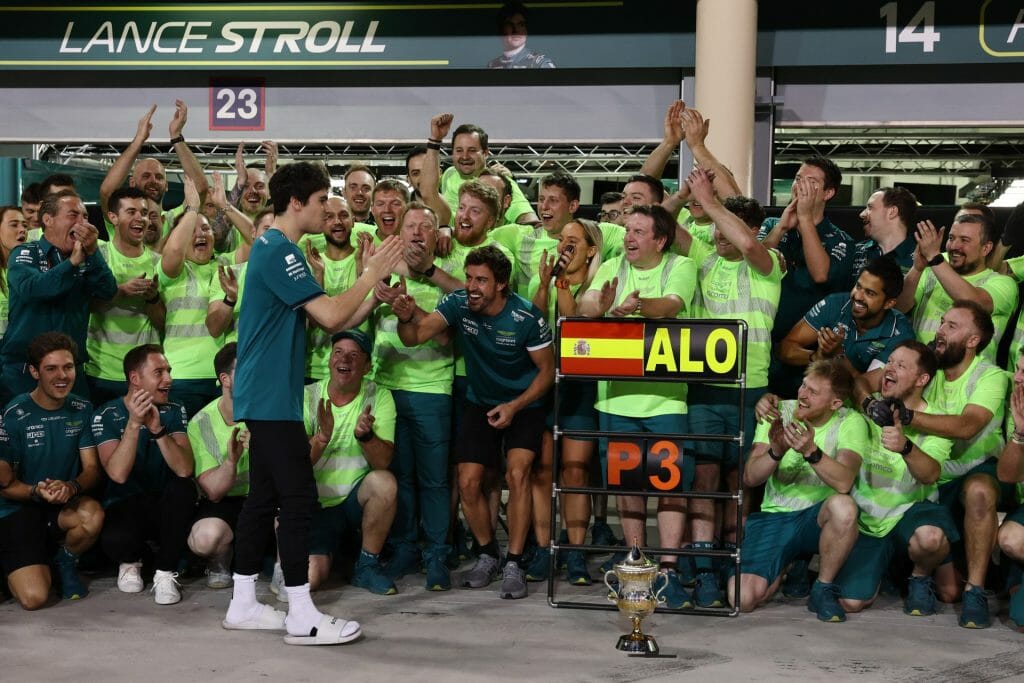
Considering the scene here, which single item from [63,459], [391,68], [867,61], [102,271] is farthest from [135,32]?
[867,61]

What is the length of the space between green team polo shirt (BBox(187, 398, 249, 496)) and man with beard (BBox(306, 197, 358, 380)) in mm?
631

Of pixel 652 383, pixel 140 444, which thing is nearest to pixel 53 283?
pixel 140 444

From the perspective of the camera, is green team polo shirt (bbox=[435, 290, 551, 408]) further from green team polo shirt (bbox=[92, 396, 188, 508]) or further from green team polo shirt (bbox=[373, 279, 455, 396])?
green team polo shirt (bbox=[92, 396, 188, 508])

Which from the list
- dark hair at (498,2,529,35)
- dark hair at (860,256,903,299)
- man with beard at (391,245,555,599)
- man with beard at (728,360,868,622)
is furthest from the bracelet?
dark hair at (498,2,529,35)

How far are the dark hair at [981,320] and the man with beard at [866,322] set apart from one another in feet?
0.98

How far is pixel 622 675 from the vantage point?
4887 millimetres

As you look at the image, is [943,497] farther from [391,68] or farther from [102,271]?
[391,68]

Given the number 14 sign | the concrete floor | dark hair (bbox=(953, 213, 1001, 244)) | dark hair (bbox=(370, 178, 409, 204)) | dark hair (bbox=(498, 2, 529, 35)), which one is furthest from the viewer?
the number 14 sign

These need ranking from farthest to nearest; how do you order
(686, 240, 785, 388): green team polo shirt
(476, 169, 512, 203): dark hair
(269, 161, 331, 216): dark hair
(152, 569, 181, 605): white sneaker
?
1. (476, 169, 512, 203): dark hair
2. (686, 240, 785, 388): green team polo shirt
3. (152, 569, 181, 605): white sneaker
4. (269, 161, 331, 216): dark hair

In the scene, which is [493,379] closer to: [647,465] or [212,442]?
[647,465]

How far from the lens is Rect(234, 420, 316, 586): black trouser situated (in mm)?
5336

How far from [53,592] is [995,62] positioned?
6.95 metres

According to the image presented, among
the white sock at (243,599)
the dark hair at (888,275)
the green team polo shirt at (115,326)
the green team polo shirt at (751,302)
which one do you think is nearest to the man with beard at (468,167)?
the green team polo shirt at (751,302)

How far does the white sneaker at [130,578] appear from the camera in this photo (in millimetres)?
6223
